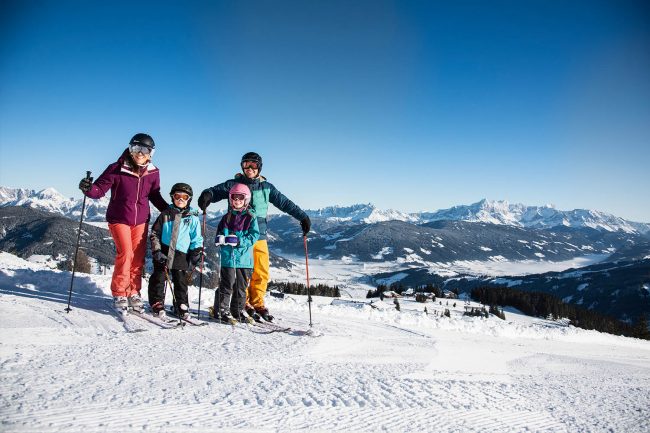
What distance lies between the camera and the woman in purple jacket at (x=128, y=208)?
242 inches

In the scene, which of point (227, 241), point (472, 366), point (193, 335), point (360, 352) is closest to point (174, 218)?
point (227, 241)

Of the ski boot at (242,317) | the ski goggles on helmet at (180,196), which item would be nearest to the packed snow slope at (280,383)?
the ski boot at (242,317)

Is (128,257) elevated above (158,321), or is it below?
above

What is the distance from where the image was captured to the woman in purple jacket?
6.14m

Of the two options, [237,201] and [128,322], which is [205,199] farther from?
[128,322]

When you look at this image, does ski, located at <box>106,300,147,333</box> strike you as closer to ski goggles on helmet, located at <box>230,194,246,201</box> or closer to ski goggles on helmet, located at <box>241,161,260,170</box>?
ski goggles on helmet, located at <box>230,194,246,201</box>

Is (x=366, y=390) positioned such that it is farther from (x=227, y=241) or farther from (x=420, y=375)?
(x=227, y=241)

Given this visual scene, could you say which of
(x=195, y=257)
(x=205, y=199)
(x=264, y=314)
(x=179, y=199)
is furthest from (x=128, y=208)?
(x=264, y=314)

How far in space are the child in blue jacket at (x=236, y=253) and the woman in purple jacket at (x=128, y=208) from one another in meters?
1.28

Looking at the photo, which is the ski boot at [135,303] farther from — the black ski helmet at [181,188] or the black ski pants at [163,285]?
the black ski helmet at [181,188]

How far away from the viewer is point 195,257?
254 inches

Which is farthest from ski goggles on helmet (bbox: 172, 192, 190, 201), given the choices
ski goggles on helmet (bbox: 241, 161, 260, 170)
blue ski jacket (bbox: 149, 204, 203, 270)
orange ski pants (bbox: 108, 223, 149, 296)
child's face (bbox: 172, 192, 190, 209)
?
ski goggles on helmet (bbox: 241, 161, 260, 170)

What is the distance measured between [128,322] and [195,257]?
1.45 m

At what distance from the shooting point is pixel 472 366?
15.8 feet
